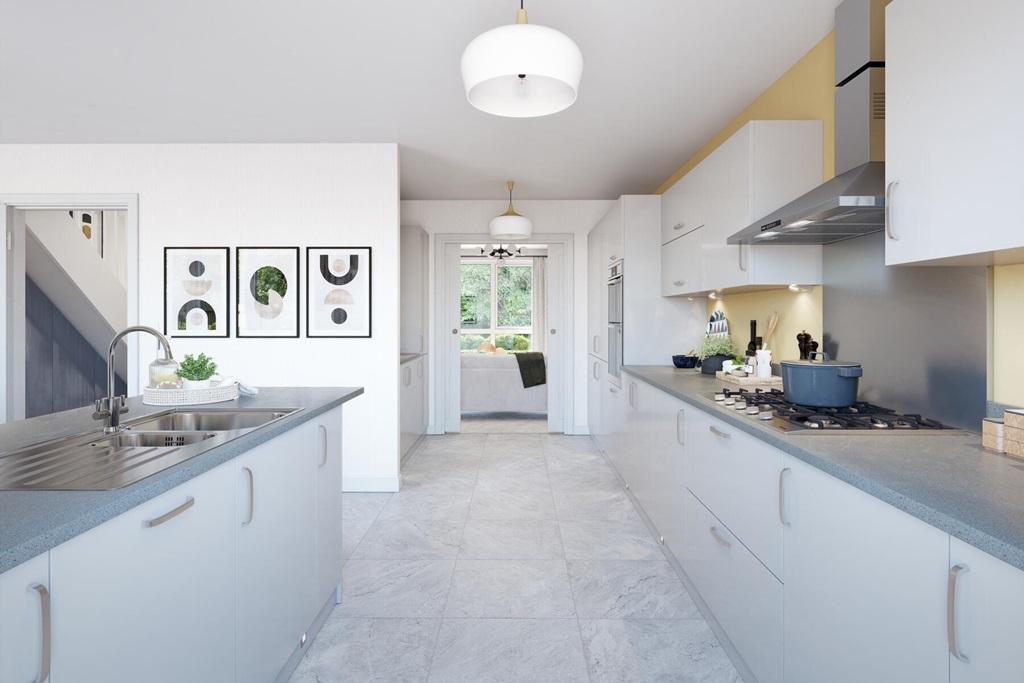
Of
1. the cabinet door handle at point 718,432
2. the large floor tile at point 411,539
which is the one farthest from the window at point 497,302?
the cabinet door handle at point 718,432

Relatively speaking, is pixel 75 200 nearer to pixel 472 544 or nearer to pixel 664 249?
pixel 472 544

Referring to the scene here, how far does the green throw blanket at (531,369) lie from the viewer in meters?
6.48

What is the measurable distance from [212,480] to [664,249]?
3272 millimetres

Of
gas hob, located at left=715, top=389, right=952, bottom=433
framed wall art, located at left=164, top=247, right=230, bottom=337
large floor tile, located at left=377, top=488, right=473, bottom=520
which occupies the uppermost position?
framed wall art, located at left=164, top=247, right=230, bottom=337

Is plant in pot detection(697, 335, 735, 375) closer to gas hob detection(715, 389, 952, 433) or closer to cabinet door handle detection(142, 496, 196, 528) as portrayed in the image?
gas hob detection(715, 389, 952, 433)

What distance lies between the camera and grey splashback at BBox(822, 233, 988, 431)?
1.60 metres

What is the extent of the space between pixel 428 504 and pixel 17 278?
133 inches

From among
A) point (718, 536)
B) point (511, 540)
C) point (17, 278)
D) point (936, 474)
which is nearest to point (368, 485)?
A: point (511, 540)

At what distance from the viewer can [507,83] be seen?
1699 millimetres

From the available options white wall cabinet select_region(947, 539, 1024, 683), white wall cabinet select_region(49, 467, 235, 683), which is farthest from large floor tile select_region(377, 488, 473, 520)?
white wall cabinet select_region(947, 539, 1024, 683)

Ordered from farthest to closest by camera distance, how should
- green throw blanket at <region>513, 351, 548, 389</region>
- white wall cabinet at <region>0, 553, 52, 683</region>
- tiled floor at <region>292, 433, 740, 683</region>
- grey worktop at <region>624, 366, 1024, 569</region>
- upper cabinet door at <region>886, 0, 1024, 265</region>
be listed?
green throw blanket at <region>513, 351, 548, 389</region> < tiled floor at <region>292, 433, 740, 683</region> < upper cabinet door at <region>886, 0, 1024, 265</region> < grey worktop at <region>624, 366, 1024, 569</region> < white wall cabinet at <region>0, 553, 52, 683</region>

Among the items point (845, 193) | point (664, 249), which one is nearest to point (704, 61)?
point (845, 193)

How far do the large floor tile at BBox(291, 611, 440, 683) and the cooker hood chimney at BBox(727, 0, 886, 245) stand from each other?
2.00 meters

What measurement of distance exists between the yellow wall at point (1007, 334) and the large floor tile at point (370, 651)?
194 centimetres
